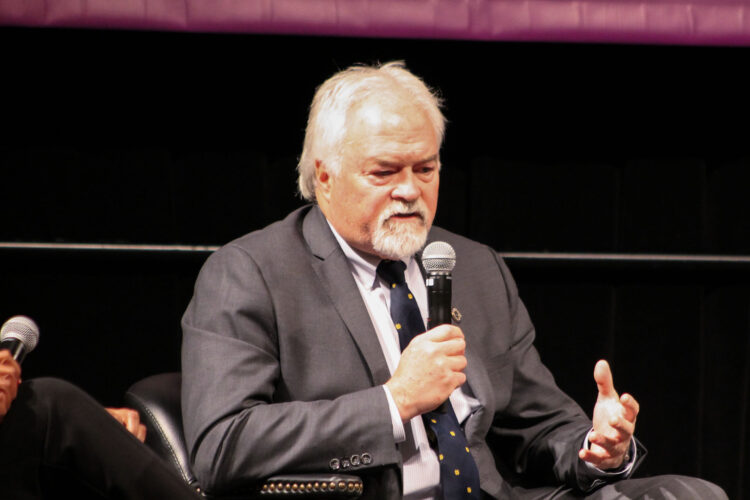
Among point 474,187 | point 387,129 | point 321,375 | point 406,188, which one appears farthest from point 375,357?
point 474,187

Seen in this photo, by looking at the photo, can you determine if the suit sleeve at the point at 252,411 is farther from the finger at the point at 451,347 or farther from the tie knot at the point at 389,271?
the tie knot at the point at 389,271

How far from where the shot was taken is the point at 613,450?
179cm

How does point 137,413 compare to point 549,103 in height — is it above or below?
below

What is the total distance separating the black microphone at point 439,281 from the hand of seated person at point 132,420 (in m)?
0.60

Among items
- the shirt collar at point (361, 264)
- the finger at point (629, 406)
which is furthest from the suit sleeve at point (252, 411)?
the finger at point (629, 406)

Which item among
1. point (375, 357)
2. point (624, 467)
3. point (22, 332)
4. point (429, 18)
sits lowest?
point (624, 467)

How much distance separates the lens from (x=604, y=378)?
175 cm

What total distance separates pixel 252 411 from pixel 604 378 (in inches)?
25.3

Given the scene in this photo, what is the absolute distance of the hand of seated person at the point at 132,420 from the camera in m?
1.82

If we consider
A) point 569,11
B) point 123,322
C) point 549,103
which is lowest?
point 123,322

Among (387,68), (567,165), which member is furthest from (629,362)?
(387,68)

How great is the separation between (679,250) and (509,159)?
55 centimetres

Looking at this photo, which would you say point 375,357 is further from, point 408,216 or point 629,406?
point 629,406

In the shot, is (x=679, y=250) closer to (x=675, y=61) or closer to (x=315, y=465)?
(x=675, y=61)
